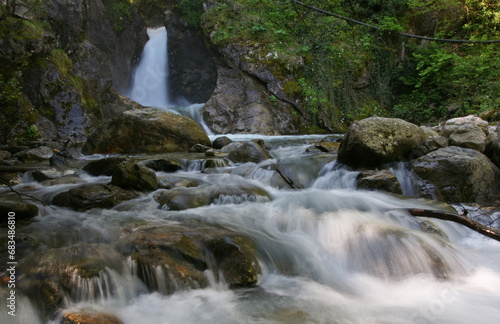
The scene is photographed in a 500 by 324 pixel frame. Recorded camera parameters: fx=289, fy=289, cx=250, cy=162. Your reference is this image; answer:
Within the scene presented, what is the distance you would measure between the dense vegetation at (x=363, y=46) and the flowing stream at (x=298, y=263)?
9.85 meters

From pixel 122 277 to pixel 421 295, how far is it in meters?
2.50

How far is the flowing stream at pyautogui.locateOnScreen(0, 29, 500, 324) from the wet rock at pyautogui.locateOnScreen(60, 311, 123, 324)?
0.10 meters

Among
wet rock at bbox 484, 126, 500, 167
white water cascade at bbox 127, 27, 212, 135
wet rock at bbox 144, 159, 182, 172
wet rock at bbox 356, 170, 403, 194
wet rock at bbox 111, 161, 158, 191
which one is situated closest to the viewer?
wet rock at bbox 111, 161, 158, 191

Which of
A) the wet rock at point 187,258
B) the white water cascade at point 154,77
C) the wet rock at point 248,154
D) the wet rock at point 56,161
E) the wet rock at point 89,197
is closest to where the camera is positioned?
the wet rock at point 187,258

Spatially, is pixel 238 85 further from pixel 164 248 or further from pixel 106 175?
pixel 164 248

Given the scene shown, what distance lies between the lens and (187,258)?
8.50 ft

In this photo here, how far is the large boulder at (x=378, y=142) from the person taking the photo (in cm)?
513

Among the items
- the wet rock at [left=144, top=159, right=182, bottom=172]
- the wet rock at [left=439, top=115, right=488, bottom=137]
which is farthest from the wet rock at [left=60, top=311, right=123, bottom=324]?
the wet rock at [left=439, top=115, right=488, bottom=137]

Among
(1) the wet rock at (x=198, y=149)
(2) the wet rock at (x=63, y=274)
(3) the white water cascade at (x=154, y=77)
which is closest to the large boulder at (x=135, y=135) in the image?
(1) the wet rock at (x=198, y=149)

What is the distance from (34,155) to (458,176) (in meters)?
8.97

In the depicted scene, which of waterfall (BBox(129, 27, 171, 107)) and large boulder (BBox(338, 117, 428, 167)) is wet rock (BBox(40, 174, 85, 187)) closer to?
large boulder (BBox(338, 117, 428, 167))

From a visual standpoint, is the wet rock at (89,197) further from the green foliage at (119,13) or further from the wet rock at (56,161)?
the green foliage at (119,13)

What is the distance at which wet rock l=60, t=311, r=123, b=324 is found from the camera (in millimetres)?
1840

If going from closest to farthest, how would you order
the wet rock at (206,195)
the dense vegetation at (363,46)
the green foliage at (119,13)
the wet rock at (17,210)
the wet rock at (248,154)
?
the wet rock at (17,210), the wet rock at (206,195), the wet rock at (248,154), the dense vegetation at (363,46), the green foliage at (119,13)
